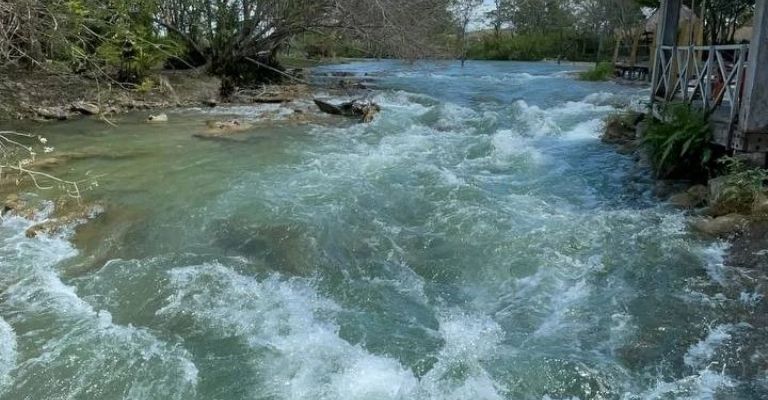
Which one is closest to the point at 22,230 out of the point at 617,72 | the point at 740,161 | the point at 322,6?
the point at 740,161

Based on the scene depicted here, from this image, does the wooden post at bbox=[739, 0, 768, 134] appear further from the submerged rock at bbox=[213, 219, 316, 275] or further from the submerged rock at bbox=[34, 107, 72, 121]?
the submerged rock at bbox=[34, 107, 72, 121]

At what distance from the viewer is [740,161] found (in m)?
7.20

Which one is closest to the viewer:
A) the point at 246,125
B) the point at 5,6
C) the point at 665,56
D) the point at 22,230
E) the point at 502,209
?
the point at 5,6

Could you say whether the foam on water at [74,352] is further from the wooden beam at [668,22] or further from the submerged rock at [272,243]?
the wooden beam at [668,22]

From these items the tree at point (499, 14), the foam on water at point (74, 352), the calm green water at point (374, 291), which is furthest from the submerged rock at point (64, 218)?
the tree at point (499, 14)

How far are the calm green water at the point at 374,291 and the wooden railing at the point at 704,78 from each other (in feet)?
4.95

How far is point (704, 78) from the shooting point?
9.30 meters

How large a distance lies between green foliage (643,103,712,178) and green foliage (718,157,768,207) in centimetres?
96

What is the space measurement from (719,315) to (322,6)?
15.5m

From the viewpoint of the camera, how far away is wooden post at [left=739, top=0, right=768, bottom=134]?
23.0ft

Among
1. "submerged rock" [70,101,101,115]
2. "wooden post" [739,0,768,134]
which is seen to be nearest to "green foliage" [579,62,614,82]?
"wooden post" [739,0,768,134]

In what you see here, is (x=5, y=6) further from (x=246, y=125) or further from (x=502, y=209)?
(x=246, y=125)

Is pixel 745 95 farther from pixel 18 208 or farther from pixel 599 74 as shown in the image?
pixel 599 74

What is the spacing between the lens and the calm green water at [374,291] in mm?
4328
